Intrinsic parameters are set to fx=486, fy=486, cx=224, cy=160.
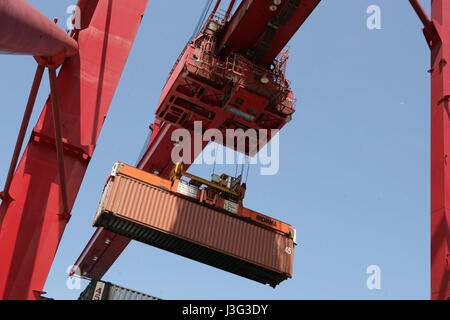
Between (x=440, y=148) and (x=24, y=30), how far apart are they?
9432mm

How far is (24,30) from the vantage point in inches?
267

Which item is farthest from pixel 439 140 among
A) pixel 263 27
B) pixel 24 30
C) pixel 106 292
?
pixel 106 292

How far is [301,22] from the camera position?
1595 cm

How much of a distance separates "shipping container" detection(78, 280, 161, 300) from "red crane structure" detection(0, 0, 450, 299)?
22.4 feet

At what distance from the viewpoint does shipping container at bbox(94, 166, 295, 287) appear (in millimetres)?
16000

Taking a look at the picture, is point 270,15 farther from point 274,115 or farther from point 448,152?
point 448,152

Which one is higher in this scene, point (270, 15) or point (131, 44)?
point (270, 15)

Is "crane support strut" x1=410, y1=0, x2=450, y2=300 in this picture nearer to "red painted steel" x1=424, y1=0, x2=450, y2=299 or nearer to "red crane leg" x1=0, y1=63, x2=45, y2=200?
"red painted steel" x1=424, y1=0, x2=450, y2=299

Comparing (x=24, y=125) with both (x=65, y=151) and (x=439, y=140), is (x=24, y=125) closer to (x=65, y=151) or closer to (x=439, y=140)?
(x=65, y=151)

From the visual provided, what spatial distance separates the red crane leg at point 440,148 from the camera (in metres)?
10.4

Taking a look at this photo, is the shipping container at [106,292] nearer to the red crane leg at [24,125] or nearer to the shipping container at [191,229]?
the shipping container at [191,229]

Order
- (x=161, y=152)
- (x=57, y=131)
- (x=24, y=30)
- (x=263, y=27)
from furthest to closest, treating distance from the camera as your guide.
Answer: (x=161, y=152) → (x=263, y=27) → (x=57, y=131) → (x=24, y=30)

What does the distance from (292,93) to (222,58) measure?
2858 mm

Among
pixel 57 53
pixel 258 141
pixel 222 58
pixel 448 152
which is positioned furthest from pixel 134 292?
pixel 448 152
